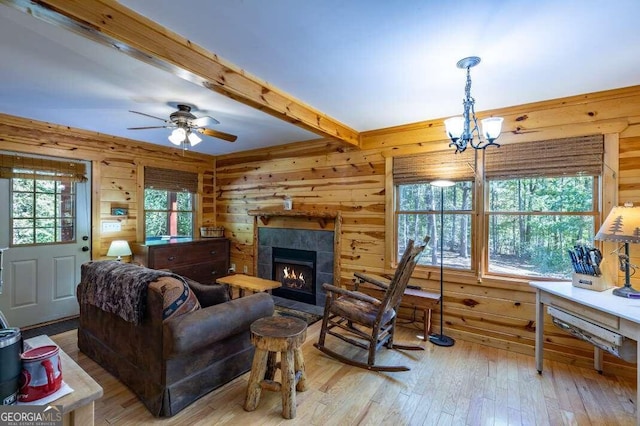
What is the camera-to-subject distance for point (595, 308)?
2094mm

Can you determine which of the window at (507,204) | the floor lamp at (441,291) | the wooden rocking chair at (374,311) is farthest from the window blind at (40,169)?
the floor lamp at (441,291)

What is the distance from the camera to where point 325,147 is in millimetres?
4348

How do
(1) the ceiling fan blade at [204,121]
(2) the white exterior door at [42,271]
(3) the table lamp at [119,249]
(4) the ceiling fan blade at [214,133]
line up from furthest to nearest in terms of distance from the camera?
(3) the table lamp at [119,249], (2) the white exterior door at [42,271], (4) the ceiling fan blade at [214,133], (1) the ceiling fan blade at [204,121]

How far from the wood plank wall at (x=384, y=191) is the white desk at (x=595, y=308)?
39 cm

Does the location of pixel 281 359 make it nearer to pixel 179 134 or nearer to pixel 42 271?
pixel 179 134

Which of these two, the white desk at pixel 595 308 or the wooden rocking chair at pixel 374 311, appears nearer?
the white desk at pixel 595 308

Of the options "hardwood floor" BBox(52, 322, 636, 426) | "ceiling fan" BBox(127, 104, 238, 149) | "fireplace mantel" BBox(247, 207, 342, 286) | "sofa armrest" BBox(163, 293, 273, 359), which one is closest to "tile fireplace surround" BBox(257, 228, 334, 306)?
"fireplace mantel" BBox(247, 207, 342, 286)

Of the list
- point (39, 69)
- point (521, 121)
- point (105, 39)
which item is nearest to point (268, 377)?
point (105, 39)

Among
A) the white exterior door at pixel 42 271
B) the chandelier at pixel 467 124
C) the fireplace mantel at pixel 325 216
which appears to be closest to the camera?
the chandelier at pixel 467 124

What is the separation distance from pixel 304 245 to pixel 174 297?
2.59 meters

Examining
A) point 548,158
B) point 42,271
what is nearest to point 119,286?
point 42,271

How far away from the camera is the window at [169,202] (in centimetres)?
486

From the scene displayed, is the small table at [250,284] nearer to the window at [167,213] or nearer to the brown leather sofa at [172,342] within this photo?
the brown leather sofa at [172,342]

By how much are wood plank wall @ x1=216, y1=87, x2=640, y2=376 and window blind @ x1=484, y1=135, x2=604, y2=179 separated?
0.08 metres
